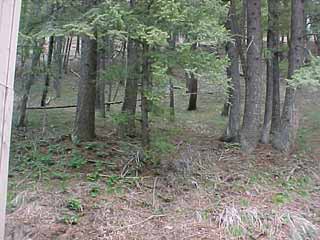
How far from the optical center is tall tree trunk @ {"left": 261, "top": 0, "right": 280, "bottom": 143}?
9.46m

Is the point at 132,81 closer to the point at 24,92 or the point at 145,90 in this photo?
the point at 145,90

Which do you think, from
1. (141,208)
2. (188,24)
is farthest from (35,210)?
(188,24)

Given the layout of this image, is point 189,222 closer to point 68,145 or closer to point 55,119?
point 68,145

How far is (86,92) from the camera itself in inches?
331

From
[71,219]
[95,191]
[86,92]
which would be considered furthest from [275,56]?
[71,219]

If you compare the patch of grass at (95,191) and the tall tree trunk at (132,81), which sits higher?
the tall tree trunk at (132,81)

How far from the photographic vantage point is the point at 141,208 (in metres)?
5.68

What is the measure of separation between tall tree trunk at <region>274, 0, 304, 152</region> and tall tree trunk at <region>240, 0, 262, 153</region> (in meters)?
0.60

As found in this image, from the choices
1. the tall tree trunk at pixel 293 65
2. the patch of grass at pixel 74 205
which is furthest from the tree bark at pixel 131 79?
the tall tree trunk at pixel 293 65

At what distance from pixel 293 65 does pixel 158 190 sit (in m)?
4.17

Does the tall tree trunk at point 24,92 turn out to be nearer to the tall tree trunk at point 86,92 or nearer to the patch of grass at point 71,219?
the tall tree trunk at point 86,92

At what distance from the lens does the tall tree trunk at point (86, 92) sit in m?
8.20

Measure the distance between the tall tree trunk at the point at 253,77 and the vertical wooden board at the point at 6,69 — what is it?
6827 millimetres

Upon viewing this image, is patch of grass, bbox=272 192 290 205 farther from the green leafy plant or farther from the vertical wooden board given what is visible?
the vertical wooden board
